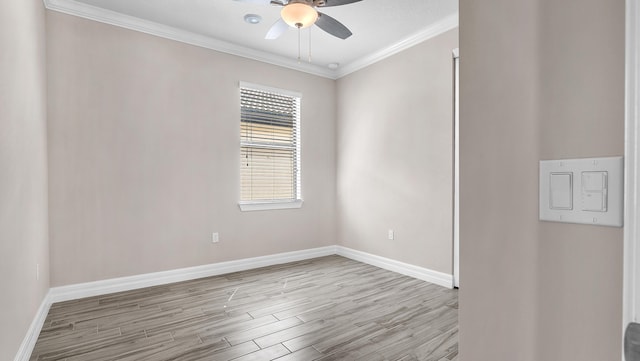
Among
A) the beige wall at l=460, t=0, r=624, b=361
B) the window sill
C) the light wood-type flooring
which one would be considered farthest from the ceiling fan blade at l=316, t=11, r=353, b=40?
the light wood-type flooring

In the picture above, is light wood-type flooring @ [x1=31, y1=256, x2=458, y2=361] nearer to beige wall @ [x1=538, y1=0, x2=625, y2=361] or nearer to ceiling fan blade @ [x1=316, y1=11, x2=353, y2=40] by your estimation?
beige wall @ [x1=538, y1=0, x2=625, y2=361]

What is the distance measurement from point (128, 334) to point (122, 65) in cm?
256

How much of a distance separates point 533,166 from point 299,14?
2.20m

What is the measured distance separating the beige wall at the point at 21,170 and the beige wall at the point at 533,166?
216cm

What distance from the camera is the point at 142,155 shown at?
11.1 ft

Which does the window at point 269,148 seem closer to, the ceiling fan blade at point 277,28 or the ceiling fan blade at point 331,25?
the ceiling fan blade at point 277,28

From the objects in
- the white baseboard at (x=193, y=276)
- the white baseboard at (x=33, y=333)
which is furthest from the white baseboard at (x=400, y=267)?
the white baseboard at (x=33, y=333)

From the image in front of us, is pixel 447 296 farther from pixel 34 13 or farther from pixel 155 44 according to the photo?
pixel 34 13

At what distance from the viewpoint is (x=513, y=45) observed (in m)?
0.68

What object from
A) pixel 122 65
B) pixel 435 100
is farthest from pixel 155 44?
pixel 435 100

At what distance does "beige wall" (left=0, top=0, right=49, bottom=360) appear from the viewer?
1698mm

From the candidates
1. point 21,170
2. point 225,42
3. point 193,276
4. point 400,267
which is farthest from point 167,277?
point 225,42

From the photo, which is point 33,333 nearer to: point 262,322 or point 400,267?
point 262,322

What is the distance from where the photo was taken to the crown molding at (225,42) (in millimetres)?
3062
